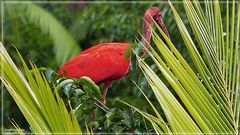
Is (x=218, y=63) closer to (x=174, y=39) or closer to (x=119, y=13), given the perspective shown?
(x=174, y=39)

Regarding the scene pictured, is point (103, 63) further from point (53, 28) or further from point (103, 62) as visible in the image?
point (53, 28)

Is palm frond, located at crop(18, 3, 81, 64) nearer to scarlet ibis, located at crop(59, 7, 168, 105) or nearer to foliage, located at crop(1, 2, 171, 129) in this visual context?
foliage, located at crop(1, 2, 171, 129)

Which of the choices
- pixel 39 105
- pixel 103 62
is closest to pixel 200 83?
pixel 39 105

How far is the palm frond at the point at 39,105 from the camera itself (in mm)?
1222

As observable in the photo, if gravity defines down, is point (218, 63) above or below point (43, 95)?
below

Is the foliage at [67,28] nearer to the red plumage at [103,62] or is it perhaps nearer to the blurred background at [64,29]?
the blurred background at [64,29]

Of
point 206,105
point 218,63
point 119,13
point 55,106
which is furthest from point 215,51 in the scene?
point 119,13

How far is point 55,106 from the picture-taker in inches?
48.9

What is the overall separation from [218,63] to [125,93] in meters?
4.30

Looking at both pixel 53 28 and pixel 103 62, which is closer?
pixel 103 62

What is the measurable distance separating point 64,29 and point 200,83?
5.04 metres

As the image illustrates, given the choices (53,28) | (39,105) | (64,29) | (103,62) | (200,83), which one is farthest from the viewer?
(64,29)

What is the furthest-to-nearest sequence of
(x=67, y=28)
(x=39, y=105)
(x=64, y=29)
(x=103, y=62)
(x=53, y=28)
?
(x=67, y=28)
(x=64, y=29)
(x=53, y=28)
(x=103, y=62)
(x=39, y=105)

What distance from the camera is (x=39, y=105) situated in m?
1.25
